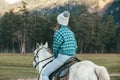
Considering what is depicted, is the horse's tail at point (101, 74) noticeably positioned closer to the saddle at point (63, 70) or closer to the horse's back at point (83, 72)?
the horse's back at point (83, 72)

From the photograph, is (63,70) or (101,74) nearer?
(101,74)

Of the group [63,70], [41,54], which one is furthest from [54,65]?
[41,54]

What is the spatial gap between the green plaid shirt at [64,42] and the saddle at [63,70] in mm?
261

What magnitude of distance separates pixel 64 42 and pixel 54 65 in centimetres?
72

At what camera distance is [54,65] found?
36.1 ft

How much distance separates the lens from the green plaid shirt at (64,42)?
11.0 metres

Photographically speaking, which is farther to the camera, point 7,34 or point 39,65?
point 7,34

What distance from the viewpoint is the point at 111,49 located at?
145 meters

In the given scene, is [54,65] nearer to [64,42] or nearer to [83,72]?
[64,42]

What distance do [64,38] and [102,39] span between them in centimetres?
12495

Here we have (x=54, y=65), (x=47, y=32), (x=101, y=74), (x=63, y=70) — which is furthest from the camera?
(x=47, y=32)

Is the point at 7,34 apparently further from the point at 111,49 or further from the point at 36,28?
the point at 111,49

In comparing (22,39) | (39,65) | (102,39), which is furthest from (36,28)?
(39,65)

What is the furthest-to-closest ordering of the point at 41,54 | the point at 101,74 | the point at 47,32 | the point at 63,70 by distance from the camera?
the point at 47,32
the point at 41,54
the point at 63,70
the point at 101,74
